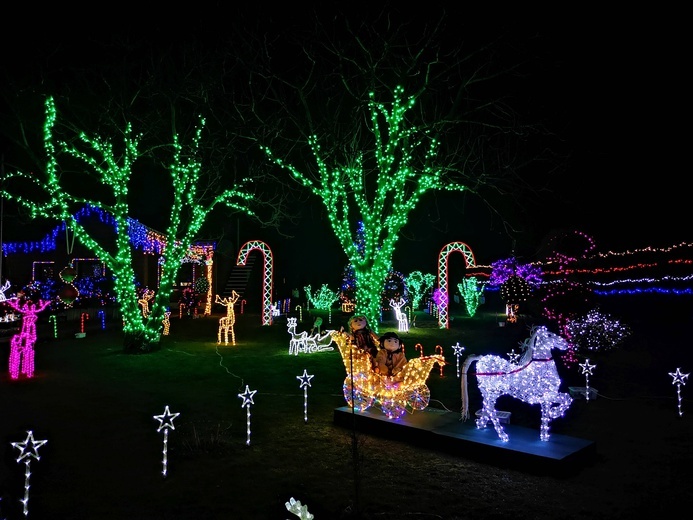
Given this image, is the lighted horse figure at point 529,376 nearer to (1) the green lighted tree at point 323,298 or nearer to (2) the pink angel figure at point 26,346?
(2) the pink angel figure at point 26,346

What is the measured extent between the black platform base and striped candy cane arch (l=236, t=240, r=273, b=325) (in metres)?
15.5

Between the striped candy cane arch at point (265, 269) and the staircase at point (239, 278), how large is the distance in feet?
32.7

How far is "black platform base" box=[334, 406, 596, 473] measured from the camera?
5.99 meters

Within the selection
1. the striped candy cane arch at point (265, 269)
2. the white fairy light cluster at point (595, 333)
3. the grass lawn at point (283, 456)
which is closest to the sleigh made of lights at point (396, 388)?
the grass lawn at point (283, 456)

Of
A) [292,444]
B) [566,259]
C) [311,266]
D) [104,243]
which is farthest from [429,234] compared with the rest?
[292,444]

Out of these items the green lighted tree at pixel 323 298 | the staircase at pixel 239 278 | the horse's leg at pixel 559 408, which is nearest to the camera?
the horse's leg at pixel 559 408

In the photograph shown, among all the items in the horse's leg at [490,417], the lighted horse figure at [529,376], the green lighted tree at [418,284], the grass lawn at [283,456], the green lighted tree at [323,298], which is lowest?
the grass lawn at [283,456]

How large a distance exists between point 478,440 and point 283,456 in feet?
7.63

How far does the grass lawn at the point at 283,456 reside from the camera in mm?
5211

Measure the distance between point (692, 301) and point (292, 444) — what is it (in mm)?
21090

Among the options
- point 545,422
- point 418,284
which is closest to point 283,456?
point 545,422

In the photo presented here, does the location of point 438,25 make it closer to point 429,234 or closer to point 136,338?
point 136,338

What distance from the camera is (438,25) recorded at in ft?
45.9

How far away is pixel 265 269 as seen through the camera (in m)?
23.7
